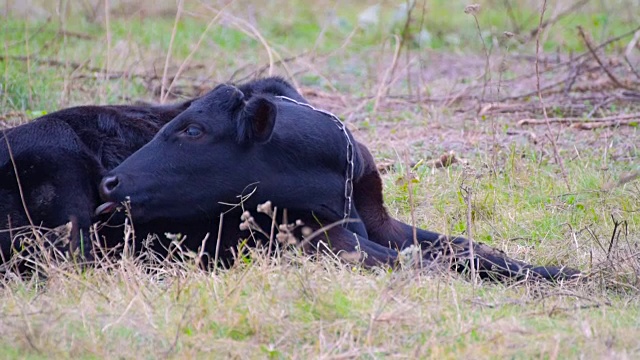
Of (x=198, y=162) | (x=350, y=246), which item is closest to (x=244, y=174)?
(x=198, y=162)

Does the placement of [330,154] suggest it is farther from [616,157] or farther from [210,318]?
[616,157]

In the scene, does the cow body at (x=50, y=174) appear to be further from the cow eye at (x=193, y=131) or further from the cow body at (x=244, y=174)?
the cow eye at (x=193, y=131)

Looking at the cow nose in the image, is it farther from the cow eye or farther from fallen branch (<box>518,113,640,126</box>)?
fallen branch (<box>518,113,640,126</box>)

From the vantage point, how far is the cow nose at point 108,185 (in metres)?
4.55

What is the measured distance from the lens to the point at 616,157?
22.4 feet

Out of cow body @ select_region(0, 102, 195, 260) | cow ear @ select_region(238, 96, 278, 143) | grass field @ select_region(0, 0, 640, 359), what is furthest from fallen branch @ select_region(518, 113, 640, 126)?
cow body @ select_region(0, 102, 195, 260)

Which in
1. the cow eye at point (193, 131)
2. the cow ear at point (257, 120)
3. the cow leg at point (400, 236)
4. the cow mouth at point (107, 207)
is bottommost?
the cow leg at point (400, 236)

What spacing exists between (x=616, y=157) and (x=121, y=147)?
3710mm

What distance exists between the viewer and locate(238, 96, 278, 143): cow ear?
455 centimetres

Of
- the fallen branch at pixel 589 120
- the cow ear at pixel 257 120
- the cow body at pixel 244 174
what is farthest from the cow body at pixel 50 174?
the fallen branch at pixel 589 120

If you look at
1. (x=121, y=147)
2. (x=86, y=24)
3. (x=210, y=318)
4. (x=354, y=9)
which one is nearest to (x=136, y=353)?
(x=210, y=318)

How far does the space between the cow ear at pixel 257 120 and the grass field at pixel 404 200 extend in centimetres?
62

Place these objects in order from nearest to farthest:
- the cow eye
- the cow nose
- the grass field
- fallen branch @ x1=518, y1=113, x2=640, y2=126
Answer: the grass field → the cow nose → the cow eye → fallen branch @ x1=518, y1=113, x2=640, y2=126

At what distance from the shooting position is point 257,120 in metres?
4.61
